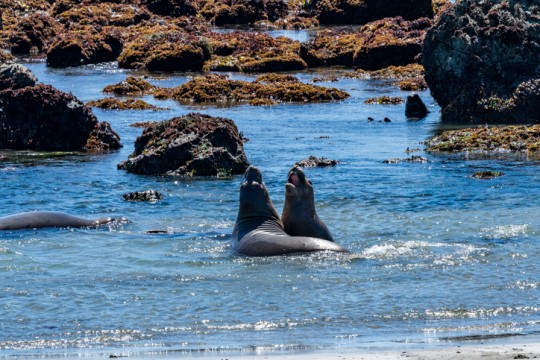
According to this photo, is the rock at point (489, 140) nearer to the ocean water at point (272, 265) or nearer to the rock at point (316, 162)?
the ocean water at point (272, 265)

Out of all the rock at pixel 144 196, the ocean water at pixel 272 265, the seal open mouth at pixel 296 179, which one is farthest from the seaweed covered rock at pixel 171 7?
the seal open mouth at pixel 296 179

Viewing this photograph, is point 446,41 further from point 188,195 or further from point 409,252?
point 409,252

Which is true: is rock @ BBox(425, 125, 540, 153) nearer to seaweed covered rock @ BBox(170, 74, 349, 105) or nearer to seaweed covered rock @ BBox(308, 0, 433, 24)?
seaweed covered rock @ BBox(170, 74, 349, 105)

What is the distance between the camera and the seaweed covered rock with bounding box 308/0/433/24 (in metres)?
58.6

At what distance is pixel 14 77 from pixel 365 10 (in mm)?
38104

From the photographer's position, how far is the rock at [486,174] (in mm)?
20375

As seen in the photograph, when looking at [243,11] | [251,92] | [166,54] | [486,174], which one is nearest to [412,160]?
[486,174]

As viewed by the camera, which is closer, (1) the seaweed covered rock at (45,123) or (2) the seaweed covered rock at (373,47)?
(1) the seaweed covered rock at (45,123)

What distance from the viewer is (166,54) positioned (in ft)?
145

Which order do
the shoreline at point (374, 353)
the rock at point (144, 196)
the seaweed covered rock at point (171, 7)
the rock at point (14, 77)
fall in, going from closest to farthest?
the shoreline at point (374, 353) < the rock at point (144, 196) < the rock at point (14, 77) < the seaweed covered rock at point (171, 7)

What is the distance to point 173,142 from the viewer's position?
2167 cm

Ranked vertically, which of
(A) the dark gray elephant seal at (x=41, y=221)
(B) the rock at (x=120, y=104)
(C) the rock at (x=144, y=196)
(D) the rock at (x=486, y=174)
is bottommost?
(A) the dark gray elephant seal at (x=41, y=221)

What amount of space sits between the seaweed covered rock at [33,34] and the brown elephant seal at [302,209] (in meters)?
41.8

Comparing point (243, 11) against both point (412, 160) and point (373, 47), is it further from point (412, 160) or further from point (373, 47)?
point (412, 160)
